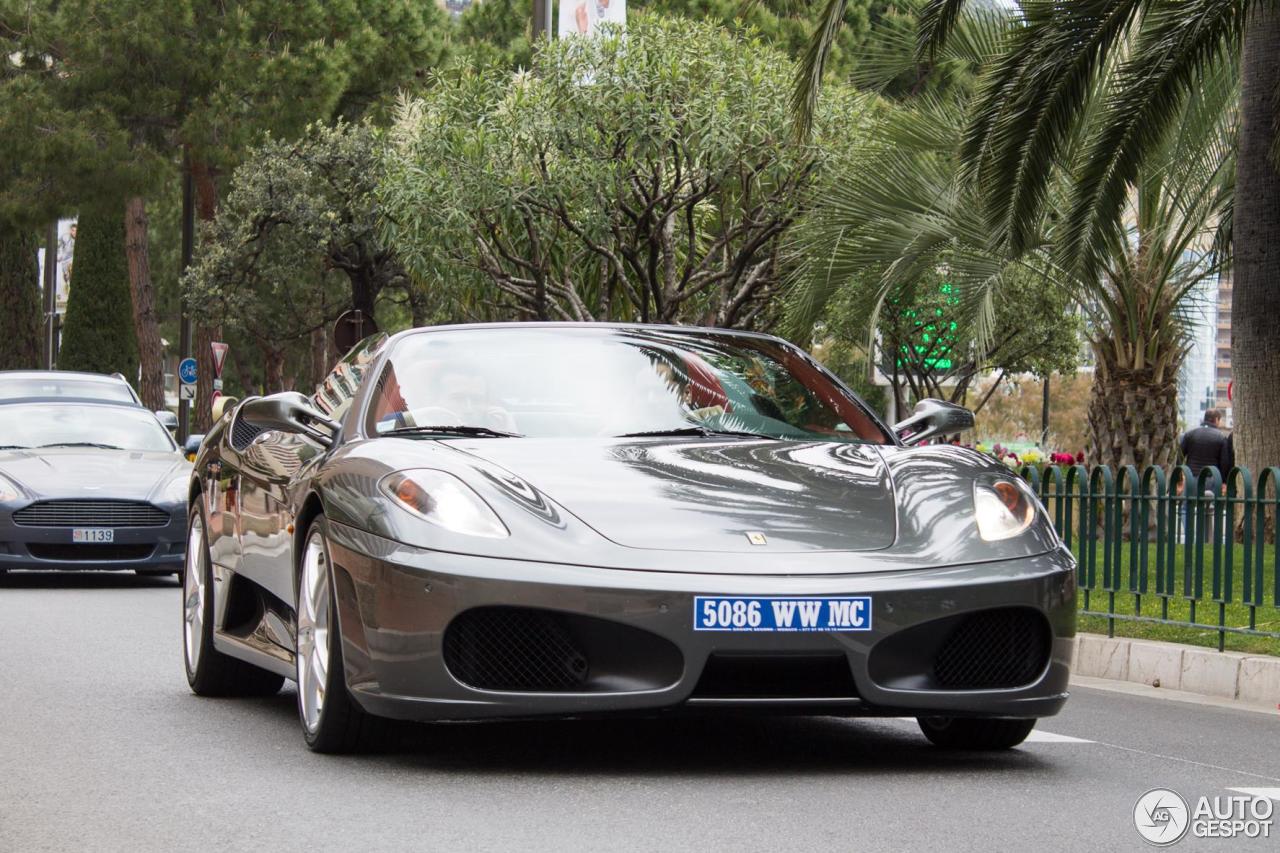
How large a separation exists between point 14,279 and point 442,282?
27.3 m

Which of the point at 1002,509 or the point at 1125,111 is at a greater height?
the point at 1125,111

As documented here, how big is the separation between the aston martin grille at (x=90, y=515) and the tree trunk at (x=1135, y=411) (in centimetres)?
898

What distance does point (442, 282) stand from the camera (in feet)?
89.7

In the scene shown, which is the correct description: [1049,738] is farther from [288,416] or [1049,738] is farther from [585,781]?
[288,416]

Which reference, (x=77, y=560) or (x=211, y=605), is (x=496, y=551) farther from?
(x=77, y=560)

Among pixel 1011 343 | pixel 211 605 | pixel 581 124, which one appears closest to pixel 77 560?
pixel 211 605

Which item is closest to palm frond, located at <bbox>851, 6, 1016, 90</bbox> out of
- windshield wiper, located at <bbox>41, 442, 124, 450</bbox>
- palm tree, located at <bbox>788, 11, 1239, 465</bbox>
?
palm tree, located at <bbox>788, 11, 1239, 465</bbox>

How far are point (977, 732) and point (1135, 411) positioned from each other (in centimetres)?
1358

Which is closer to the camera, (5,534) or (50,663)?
(50,663)

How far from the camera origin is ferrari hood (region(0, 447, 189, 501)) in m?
15.0

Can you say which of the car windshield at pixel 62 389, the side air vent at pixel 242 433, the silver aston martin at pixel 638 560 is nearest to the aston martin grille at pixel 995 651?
the silver aston martin at pixel 638 560

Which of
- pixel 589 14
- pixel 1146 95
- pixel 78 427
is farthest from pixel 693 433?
pixel 589 14

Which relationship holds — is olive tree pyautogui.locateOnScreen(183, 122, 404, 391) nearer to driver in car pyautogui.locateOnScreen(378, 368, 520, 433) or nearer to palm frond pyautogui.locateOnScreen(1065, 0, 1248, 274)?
palm frond pyautogui.locateOnScreen(1065, 0, 1248, 274)

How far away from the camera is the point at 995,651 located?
238 inches
